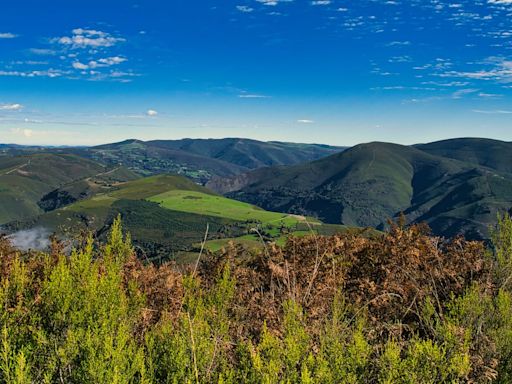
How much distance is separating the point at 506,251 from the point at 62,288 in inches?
538

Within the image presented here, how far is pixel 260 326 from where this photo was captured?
1056 cm

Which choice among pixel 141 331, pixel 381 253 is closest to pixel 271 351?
pixel 141 331

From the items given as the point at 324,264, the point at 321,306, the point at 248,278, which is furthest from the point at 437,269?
the point at 248,278

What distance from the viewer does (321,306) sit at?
1146cm

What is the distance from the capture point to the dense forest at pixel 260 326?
786cm

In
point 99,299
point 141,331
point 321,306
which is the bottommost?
point 141,331

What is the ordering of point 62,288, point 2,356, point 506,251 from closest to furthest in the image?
point 2,356, point 62,288, point 506,251

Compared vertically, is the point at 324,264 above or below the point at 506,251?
below

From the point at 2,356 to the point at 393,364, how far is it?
7.25 meters

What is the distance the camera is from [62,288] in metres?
8.89

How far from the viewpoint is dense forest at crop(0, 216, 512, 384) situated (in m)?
7.86

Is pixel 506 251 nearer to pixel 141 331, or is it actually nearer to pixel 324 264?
pixel 324 264

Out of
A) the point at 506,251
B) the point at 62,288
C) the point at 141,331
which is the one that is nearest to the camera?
the point at 62,288

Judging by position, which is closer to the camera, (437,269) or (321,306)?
(321,306)
